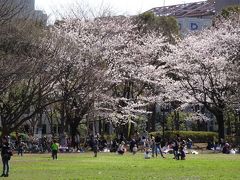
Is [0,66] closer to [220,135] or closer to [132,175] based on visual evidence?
[132,175]

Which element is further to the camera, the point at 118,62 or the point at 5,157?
the point at 118,62

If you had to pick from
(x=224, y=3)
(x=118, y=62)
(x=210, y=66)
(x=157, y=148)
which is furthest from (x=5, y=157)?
(x=224, y=3)

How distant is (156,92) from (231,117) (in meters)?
12.0

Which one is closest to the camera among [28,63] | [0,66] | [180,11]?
[0,66]

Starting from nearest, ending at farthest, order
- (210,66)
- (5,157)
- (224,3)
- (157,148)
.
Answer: (5,157) → (157,148) → (210,66) → (224,3)

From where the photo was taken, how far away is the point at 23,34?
31109 mm

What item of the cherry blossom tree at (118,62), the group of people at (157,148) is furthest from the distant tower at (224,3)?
the group of people at (157,148)

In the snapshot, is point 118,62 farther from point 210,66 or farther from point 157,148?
point 157,148

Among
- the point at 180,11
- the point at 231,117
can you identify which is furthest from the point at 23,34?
the point at 180,11

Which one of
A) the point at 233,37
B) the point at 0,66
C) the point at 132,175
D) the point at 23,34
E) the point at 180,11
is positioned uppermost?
the point at 180,11

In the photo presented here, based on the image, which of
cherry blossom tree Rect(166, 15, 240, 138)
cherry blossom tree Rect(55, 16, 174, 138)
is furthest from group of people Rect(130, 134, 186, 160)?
cherry blossom tree Rect(166, 15, 240, 138)

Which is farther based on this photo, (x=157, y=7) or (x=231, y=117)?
(x=157, y=7)

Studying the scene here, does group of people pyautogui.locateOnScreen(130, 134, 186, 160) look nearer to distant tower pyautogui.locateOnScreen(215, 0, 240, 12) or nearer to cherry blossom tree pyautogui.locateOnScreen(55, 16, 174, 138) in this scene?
cherry blossom tree pyautogui.locateOnScreen(55, 16, 174, 138)

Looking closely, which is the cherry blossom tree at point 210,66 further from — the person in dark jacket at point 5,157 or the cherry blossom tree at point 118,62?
the person in dark jacket at point 5,157
